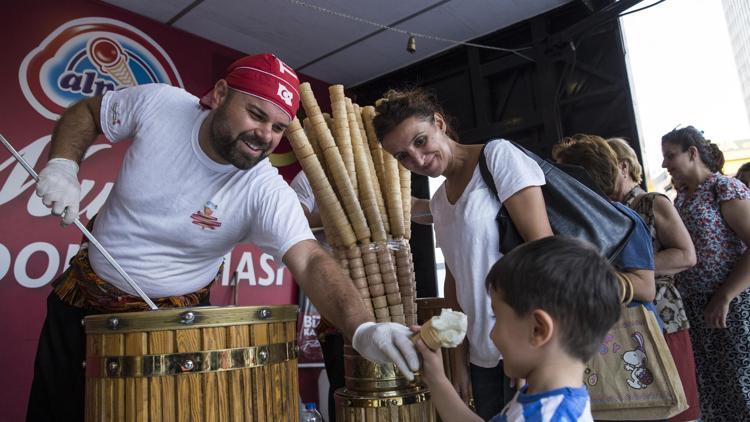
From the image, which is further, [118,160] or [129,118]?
[118,160]

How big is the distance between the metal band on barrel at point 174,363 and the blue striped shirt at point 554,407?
0.62 meters

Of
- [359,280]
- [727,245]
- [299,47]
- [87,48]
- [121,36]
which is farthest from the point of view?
[299,47]

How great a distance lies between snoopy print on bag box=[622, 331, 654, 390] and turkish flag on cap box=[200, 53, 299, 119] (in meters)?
1.28

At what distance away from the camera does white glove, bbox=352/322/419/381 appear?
1.28 m

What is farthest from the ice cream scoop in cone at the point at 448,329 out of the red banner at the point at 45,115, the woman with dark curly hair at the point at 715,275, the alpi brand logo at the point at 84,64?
the alpi brand logo at the point at 84,64

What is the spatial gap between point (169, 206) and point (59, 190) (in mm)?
317

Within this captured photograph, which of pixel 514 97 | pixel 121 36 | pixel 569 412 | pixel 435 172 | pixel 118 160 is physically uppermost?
pixel 121 36

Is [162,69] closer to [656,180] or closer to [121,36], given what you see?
[121,36]

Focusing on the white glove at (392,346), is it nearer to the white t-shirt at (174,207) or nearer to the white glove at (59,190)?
the white t-shirt at (174,207)

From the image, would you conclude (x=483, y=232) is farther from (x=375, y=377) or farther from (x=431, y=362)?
(x=375, y=377)

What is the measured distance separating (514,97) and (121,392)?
15.7 feet

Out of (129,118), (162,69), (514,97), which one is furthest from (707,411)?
(162,69)

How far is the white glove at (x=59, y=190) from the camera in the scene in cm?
165

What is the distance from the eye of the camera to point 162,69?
181 inches
